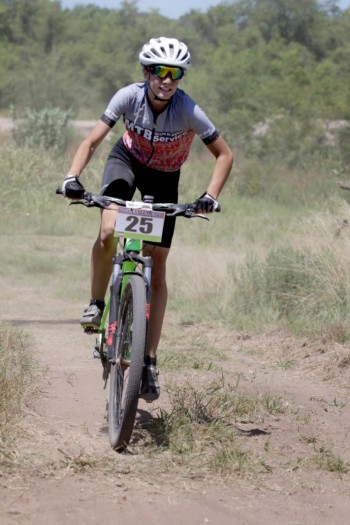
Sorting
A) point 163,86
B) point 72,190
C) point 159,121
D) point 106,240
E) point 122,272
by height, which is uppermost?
point 163,86

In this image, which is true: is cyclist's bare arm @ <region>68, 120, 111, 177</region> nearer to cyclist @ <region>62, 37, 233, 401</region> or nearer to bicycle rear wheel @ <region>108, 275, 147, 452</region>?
cyclist @ <region>62, 37, 233, 401</region>

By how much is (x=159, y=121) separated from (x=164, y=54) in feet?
1.21

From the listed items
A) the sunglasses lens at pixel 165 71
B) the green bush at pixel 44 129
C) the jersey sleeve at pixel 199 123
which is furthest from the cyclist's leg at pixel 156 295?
the green bush at pixel 44 129

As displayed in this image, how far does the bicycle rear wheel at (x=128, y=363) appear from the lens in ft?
14.6

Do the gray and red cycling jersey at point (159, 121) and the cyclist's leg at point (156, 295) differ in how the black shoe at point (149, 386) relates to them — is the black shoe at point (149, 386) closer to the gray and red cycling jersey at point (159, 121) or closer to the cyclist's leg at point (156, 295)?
the cyclist's leg at point (156, 295)

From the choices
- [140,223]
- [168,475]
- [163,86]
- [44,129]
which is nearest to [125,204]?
[140,223]

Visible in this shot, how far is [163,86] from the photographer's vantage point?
16.4 ft

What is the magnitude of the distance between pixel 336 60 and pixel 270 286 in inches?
1514

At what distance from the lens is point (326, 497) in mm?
4352

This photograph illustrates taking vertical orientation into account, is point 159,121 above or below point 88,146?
above

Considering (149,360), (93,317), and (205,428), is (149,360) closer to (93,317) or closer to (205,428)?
(205,428)

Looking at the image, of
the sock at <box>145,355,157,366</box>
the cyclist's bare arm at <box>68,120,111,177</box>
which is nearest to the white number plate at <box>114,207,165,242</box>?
the cyclist's bare arm at <box>68,120,111,177</box>

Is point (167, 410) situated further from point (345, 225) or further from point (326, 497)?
point (345, 225)

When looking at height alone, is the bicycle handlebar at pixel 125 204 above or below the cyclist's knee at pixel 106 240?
above
